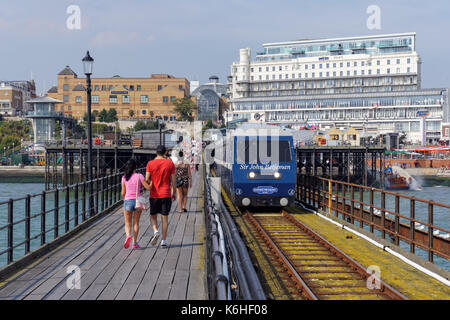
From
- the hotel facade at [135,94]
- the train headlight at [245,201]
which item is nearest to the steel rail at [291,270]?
the train headlight at [245,201]

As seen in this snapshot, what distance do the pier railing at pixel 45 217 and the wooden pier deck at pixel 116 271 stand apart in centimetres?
55

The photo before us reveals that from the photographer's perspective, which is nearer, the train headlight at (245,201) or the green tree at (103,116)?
the train headlight at (245,201)

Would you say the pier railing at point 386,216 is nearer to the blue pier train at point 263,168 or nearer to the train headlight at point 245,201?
the blue pier train at point 263,168

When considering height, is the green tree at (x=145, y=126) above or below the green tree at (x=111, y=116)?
below

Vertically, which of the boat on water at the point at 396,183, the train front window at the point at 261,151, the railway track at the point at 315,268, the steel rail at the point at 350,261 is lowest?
the boat on water at the point at 396,183

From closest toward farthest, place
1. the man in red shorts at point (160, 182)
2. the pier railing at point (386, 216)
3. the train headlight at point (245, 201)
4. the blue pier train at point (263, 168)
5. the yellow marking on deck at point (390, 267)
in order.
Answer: the yellow marking on deck at point (390, 267) < the man in red shorts at point (160, 182) < the pier railing at point (386, 216) < the blue pier train at point (263, 168) < the train headlight at point (245, 201)

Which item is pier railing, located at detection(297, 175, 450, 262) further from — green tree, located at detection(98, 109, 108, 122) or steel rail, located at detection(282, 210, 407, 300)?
green tree, located at detection(98, 109, 108, 122)

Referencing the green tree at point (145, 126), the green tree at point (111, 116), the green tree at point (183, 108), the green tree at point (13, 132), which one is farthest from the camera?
the green tree at point (111, 116)

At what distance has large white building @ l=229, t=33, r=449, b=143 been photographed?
126688 millimetres

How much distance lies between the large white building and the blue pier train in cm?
10499

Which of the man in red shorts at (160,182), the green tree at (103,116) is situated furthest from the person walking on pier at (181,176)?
the green tree at (103,116)

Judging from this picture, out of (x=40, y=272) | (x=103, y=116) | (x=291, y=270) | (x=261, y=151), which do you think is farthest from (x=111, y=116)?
(x=40, y=272)

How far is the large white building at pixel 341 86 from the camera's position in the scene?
416 ft
